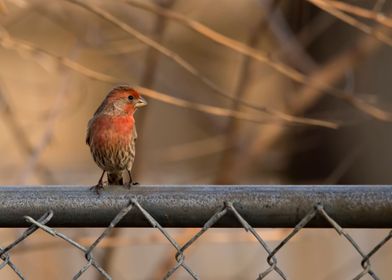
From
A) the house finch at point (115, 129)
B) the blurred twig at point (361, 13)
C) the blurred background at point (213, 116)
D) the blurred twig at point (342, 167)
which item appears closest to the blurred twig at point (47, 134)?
the blurred background at point (213, 116)

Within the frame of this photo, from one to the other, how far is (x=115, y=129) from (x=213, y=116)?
10.3 ft

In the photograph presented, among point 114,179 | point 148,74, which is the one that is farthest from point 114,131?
point 148,74

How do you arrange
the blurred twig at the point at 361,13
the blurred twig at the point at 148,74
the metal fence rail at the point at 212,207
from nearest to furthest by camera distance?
the metal fence rail at the point at 212,207 < the blurred twig at the point at 361,13 < the blurred twig at the point at 148,74

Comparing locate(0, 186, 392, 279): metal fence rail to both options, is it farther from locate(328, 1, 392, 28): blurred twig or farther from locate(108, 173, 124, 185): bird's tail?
locate(108, 173, 124, 185): bird's tail

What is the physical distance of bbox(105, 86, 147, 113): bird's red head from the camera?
4211 mm

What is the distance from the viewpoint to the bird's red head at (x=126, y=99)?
421 centimetres

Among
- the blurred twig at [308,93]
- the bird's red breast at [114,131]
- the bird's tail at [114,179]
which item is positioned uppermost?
the blurred twig at [308,93]

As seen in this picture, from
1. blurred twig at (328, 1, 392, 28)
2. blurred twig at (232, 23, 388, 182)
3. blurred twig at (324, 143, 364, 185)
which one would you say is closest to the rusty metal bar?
blurred twig at (328, 1, 392, 28)

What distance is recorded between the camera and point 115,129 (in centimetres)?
420

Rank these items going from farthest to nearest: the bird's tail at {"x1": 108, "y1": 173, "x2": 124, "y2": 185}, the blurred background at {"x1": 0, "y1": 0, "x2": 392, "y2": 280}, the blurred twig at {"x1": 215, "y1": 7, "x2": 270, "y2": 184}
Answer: the blurred background at {"x1": 0, "y1": 0, "x2": 392, "y2": 280} < the blurred twig at {"x1": 215, "y1": 7, "x2": 270, "y2": 184} < the bird's tail at {"x1": 108, "y1": 173, "x2": 124, "y2": 185}

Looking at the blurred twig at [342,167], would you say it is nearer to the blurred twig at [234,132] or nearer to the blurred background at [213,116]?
the blurred background at [213,116]

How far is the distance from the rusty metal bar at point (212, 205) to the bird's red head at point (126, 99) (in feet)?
5.69

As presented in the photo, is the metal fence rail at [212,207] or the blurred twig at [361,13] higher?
the blurred twig at [361,13]

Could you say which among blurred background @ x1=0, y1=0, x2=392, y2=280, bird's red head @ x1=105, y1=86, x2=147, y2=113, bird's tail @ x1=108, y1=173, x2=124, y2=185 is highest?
blurred background @ x1=0, y1=0, x2=392, y2=280
